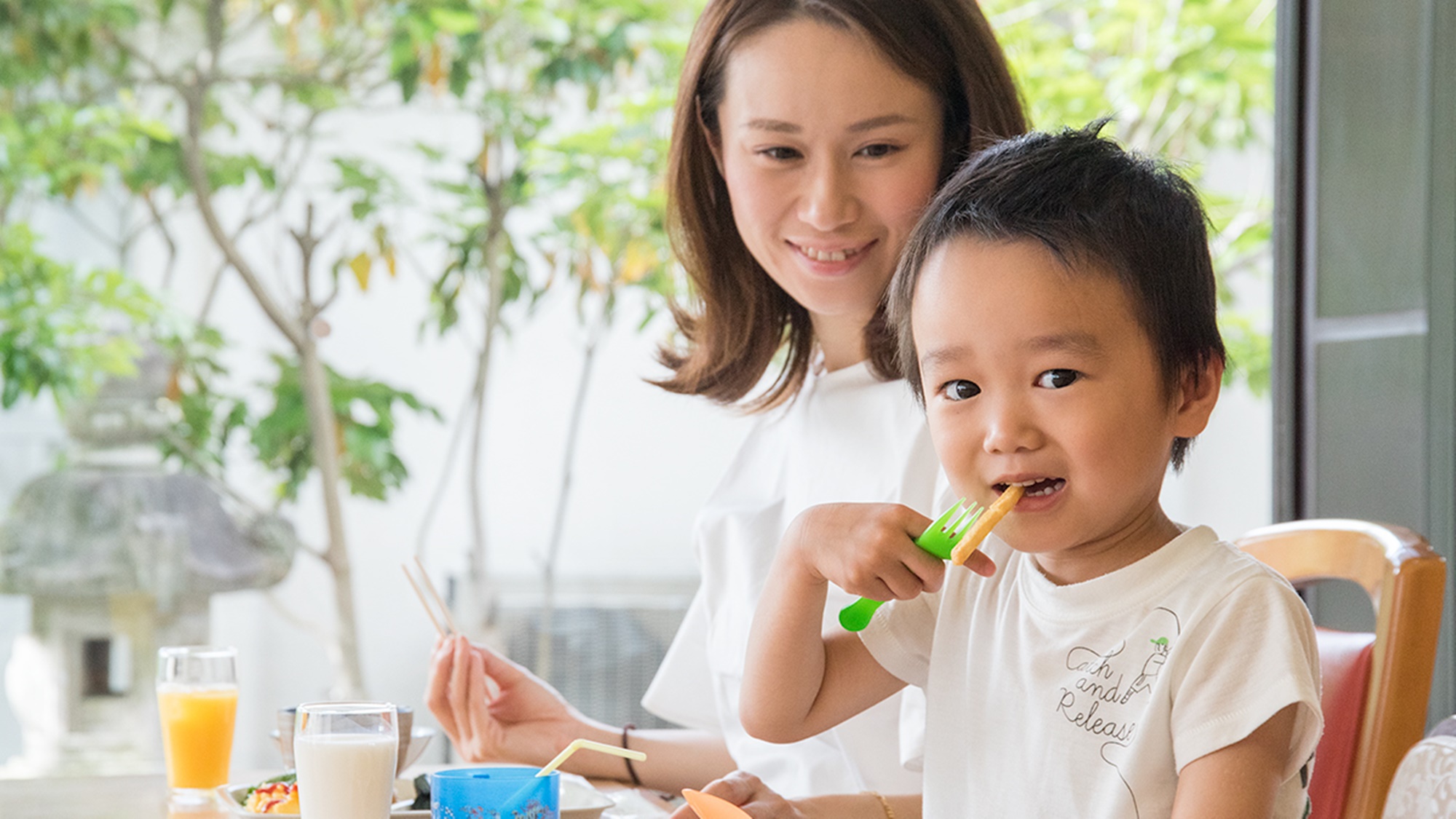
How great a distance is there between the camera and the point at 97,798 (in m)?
1.28

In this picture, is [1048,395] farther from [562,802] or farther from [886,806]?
[562,802]

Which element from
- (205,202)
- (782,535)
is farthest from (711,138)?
(205,202)

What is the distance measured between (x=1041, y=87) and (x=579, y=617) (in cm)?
206

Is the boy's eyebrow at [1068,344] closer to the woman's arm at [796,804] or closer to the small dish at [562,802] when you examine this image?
the woman's arm at [796,804]

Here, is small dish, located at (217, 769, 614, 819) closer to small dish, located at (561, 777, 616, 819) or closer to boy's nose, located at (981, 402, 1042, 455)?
small dish, located at (561, 777, 616, 819)

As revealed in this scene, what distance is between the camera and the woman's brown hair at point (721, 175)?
1308 millimetres

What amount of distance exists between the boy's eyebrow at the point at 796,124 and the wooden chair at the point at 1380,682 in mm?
553

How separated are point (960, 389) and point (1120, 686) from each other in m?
0.21

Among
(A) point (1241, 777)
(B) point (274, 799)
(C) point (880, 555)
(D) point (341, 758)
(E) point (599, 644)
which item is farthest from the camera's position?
(E) point (599, 644)

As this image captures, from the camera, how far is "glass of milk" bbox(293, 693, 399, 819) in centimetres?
100

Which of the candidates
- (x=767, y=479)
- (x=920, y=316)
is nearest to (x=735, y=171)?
(x=767, y=479)

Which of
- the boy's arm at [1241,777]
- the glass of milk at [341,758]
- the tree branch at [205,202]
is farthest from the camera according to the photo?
the tree branch at [205,202]

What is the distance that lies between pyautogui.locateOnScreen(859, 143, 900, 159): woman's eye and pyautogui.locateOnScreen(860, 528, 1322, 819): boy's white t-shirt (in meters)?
0.44

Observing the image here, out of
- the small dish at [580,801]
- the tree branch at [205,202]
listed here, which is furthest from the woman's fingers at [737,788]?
the tree branch at [205,202]
